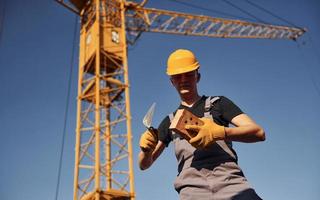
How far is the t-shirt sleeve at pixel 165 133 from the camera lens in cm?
295

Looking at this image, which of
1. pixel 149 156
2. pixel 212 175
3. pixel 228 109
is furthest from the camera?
pixel 149 156

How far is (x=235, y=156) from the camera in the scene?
8.86 ft

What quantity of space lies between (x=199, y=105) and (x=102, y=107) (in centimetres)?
1939

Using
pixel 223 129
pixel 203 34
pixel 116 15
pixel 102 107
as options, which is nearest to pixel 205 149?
pixel 223 129

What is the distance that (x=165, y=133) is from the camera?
9.69 ft

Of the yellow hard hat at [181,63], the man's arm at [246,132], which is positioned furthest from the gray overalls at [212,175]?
the yellow hard hat at [181,63]

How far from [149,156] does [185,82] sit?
0.58 m

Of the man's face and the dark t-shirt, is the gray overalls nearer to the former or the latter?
the dark t-shirt

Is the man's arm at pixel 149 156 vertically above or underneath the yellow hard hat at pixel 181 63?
underneath

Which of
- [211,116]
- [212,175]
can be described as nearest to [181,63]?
[211,116]

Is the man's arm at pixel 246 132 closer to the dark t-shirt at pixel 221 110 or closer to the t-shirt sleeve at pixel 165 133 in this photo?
the dark t-shirt at pixel 221 110

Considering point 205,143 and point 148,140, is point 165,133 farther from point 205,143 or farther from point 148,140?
point 205,143

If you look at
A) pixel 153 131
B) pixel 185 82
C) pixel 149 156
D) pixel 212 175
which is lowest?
pixel 212 175

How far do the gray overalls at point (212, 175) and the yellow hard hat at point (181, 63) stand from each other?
1.59ft
